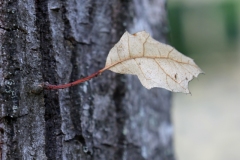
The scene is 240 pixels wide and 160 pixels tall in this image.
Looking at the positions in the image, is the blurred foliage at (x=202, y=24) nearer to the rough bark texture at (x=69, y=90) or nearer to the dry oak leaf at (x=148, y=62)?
the rough bark texture at (x=69, y=90)

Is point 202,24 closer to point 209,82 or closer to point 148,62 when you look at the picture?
point 209,82

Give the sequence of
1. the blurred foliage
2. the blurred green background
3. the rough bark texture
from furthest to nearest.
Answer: the blurred foliage, the blurred green background, the rough bark texture

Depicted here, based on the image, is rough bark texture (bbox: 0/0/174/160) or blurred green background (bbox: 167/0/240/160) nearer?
rough bark texture (bbox: 0/0/174/160)

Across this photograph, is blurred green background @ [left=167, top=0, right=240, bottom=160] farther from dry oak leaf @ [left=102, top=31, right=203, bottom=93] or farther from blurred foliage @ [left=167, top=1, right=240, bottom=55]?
dry oak leaf @ [left=102, top=31, right=203, bottom=93]

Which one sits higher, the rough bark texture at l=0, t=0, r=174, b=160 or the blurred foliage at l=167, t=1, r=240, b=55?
the blurred foliage at l=167, t=1, r=240, b=55

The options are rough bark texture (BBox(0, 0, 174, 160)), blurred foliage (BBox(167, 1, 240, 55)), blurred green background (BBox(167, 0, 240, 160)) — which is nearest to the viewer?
rough bark texture (BBox(0, 0, 174, 160))

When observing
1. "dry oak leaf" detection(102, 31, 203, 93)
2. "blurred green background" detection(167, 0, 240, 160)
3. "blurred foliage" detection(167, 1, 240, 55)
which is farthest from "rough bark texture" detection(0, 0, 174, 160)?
"blurred foliage" detection(167, 1, 240, 55)
